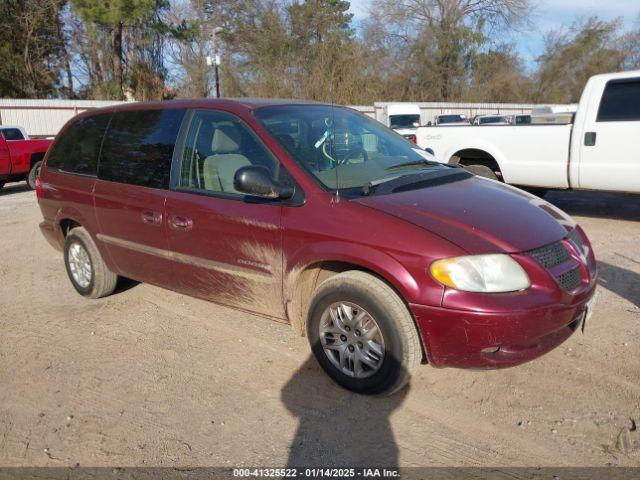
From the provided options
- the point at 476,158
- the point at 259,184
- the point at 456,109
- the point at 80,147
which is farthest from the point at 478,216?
the point at 456,109

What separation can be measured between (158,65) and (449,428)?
33630 mm

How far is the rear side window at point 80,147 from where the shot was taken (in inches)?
186

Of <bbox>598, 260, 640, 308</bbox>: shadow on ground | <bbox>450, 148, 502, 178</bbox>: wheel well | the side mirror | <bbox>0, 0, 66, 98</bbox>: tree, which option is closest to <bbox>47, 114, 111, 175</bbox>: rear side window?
the side mirror

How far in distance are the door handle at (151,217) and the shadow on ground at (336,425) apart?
1553mm

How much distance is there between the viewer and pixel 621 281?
16.5ft

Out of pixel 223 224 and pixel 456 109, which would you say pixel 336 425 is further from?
pixel 456 109

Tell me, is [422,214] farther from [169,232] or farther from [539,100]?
[539,100]

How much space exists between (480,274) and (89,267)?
→ 3.68 metres

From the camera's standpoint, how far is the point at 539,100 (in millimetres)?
49219

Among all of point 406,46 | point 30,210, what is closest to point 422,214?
point 30,210

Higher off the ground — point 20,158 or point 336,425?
point 20,158

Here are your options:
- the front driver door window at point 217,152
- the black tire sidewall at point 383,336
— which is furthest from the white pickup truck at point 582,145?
the black tire sidewall at point 383,336

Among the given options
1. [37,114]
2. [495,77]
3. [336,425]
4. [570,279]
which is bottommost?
[336,425]

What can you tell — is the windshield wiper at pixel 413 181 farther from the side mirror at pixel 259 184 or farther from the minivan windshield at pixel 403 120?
the minivan windshield at pixel 403 120
